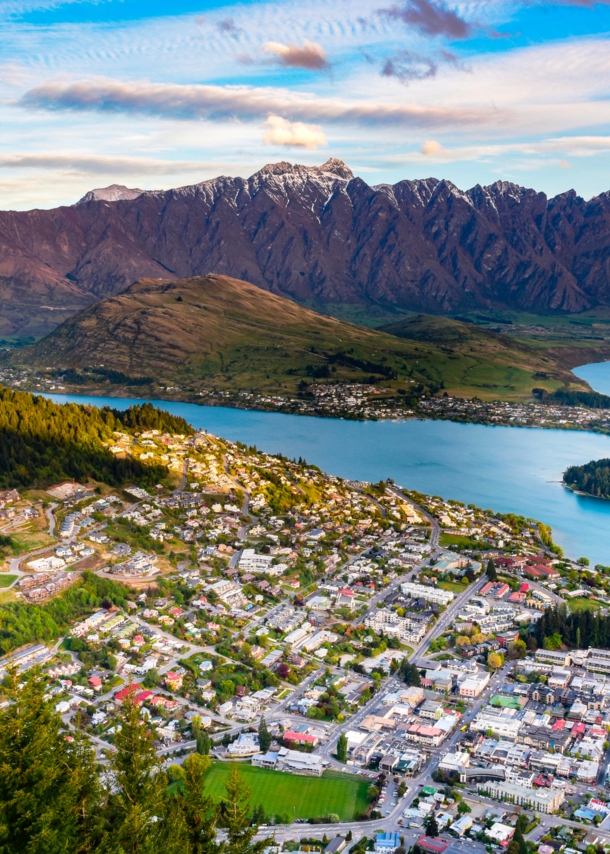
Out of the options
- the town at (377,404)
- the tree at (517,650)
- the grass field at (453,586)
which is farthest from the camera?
the town at (377,404)

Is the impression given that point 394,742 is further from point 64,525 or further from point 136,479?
point 136,479

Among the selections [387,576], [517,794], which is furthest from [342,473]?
[517,794]

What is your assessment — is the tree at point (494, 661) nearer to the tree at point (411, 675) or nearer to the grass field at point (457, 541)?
the tree at point (411, 675)

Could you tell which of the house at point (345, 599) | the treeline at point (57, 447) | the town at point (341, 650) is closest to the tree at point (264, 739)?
the town at point (341, 650)

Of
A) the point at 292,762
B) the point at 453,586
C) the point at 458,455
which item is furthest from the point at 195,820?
the point at 458,455

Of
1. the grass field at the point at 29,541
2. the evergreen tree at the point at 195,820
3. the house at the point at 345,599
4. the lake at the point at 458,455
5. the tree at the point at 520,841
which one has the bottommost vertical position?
the tree at the point at 520,841

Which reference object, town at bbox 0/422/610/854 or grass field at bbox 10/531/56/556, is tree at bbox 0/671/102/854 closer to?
town at bbox 0/422/610/854

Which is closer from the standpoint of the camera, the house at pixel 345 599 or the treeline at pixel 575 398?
the house at pixel 345 599

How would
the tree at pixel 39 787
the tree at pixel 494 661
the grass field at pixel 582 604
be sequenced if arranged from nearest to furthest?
the tree at pixel 39 787
the tree at pixel 494 661
the grass field at pixel 582 604
